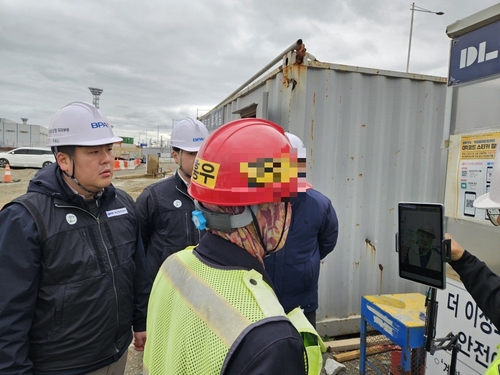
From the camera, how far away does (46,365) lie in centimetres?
169

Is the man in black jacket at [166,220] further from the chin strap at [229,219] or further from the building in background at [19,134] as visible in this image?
the building in background at [19,134]

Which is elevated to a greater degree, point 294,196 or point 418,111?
point 418,111

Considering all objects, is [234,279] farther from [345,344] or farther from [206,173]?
[345,344]

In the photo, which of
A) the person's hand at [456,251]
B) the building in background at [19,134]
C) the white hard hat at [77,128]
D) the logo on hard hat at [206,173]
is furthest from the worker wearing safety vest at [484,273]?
the building in background at [19,134]

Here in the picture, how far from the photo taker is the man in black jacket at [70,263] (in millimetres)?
1562

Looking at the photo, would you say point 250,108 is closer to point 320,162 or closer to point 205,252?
point 320,162

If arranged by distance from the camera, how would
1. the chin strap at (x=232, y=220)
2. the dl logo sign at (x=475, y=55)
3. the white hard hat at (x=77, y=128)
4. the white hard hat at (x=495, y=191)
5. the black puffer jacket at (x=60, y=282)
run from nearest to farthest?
the chin strap at (x=232, y=220)
the white hard hat at (x=495, y=191)
the black puffer jacket at (x=60, y=282)
the white hard hat at (x=77, y=128)
the dl logo sign at (x=475, y=55)

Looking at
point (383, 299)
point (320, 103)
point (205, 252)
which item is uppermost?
point (320, 103)

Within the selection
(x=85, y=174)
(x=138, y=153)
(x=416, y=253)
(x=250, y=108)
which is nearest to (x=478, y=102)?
(x=416, y=253)

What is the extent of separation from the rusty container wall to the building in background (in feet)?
232

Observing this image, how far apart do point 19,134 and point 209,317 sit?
77.4 metres

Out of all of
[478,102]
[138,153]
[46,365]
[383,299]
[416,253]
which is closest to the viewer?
[46,365]

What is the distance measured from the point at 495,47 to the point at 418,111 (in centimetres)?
191

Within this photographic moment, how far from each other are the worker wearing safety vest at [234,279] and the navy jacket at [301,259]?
1488 mm
